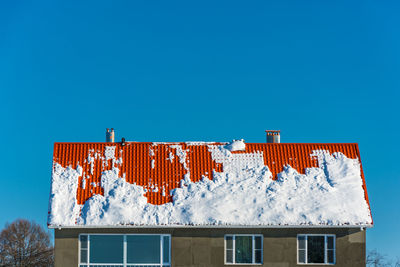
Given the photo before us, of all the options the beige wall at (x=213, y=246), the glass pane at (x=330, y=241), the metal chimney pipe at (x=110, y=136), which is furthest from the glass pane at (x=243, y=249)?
the metal chimney pipe at (x=110, y=136)

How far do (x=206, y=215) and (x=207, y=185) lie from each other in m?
2.05

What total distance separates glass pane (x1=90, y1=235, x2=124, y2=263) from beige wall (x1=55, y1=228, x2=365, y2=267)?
1.23ft

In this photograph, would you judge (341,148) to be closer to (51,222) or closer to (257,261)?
(257,261)

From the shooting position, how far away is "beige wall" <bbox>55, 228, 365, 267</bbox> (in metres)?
31.2

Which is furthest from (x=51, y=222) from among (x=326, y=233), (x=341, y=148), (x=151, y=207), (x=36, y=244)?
(x=36, y=244)

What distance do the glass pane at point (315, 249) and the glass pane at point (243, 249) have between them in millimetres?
2706

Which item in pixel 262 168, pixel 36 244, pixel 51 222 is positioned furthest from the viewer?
pixel 36 244

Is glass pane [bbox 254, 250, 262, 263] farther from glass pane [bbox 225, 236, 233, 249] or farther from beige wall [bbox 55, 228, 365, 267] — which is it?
glass pane [bbox 225, 236, 233, 249]

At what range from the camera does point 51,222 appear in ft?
102

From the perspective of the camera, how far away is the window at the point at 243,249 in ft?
103

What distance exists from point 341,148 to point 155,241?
1100 centimetres

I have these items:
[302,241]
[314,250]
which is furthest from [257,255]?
[314,250]

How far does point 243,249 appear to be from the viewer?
31.4m

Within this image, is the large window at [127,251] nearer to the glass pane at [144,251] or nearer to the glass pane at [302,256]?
the glass pane at [144,251]
